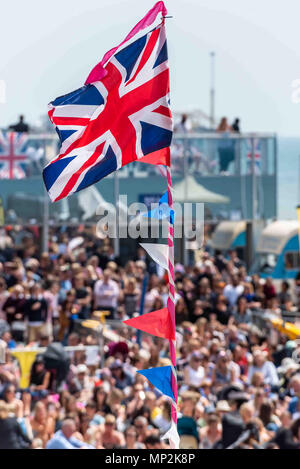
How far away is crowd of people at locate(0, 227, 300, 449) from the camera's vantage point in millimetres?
12133

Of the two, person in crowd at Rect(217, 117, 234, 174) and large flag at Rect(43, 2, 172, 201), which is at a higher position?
large flag at Rect(43, 2, 172, 201)

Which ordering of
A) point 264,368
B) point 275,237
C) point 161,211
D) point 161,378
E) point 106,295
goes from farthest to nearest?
point 275,237, point 106,295, point 264,368, point 161,211, point 161,378

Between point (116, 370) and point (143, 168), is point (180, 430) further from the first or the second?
point (143, 168)

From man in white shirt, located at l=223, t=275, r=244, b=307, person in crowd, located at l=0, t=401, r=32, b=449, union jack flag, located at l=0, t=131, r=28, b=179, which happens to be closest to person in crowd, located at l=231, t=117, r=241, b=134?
union jack flag, located at l=0, t=131, r=28, b=179

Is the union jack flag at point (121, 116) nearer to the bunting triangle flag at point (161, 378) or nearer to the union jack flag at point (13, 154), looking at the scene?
the bunting triangle flag at point (161, 378)

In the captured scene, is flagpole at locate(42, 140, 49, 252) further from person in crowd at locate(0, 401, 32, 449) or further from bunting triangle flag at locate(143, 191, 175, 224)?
bunting triangle flag at locate(143, 191, 175, 224)

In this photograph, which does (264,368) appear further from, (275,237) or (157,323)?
(275,237)

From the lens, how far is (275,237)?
29734 mm

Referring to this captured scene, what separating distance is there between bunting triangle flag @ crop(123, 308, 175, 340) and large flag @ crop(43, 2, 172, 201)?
0.90m

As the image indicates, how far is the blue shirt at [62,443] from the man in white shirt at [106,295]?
6.40 m

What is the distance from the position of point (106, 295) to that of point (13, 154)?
27.1 feet

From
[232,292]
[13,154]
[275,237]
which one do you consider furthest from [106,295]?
[275,237]

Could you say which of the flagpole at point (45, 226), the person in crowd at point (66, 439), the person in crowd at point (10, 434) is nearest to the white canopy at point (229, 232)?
the flagpole at point (45, 226)
